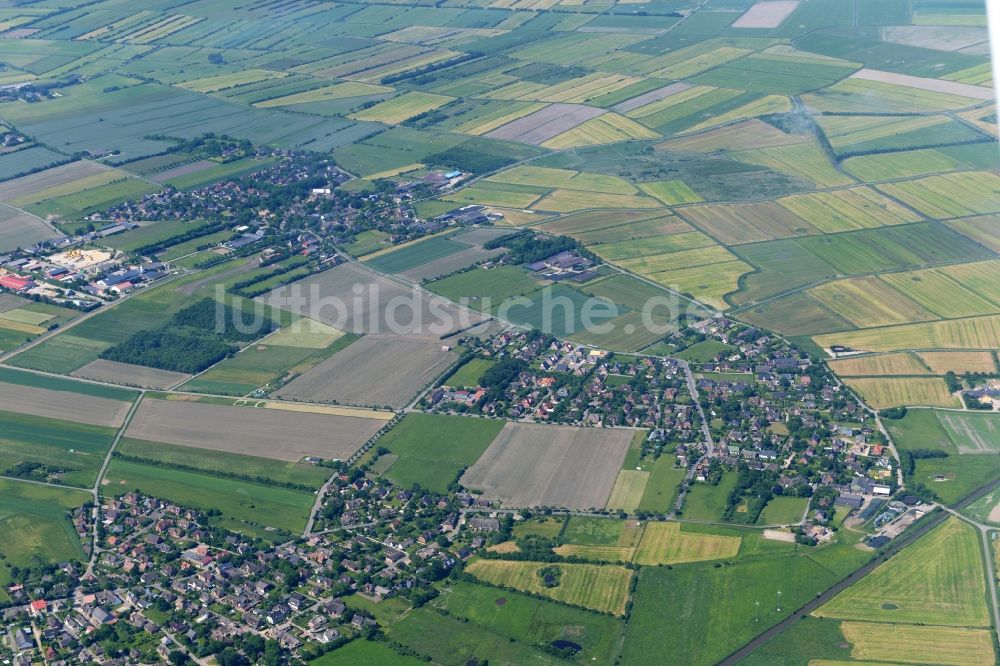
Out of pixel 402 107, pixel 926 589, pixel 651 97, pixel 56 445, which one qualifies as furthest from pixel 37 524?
pixel 651 97

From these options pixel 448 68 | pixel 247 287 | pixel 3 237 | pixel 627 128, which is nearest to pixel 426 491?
pixel 247 287

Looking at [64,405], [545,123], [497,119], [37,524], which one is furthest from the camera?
[497,119]

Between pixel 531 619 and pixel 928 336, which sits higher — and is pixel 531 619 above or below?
below

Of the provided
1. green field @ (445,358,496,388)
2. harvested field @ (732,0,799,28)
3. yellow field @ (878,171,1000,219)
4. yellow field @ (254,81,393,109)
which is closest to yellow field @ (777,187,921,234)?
yellow field @ (878,171,1000,219)

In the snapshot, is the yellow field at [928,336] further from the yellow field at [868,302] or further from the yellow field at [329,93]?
the yellow field at [329,93]

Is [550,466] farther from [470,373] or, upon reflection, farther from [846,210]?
[846,210]

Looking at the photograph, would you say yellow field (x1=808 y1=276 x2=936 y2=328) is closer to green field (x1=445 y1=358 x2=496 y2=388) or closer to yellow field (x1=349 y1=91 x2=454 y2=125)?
green field (x1=445 y1=358 x2=496 y2=388)
